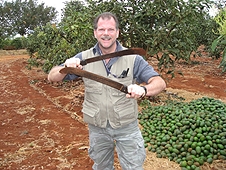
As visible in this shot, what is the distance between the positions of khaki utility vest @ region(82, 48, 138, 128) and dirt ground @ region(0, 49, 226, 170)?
1540 mm

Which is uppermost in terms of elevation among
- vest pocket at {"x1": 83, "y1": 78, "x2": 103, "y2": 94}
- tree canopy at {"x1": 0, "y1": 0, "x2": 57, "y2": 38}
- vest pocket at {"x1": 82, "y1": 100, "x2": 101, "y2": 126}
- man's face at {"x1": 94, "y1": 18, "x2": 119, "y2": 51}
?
tree canopy at {"x1": 0, "y1": 0, "x2": 57, "y2": 38}

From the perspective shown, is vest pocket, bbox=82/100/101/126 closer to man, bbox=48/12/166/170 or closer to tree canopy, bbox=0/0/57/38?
man, bbox=48/12/166/170

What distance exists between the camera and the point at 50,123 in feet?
17.6

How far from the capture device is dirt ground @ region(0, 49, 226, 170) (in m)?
3.78

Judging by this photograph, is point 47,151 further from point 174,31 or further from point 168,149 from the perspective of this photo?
point 174,31

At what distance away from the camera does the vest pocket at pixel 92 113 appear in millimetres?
2334

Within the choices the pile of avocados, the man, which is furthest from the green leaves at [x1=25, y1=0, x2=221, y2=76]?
the man

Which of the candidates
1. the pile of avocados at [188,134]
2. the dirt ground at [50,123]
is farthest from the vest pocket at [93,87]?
the pile of avocados at [188,134]

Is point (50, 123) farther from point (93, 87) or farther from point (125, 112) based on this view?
point (125, 112)

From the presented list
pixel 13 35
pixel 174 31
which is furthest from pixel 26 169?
pixel 13 35

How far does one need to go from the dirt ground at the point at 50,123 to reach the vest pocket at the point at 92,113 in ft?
4.77

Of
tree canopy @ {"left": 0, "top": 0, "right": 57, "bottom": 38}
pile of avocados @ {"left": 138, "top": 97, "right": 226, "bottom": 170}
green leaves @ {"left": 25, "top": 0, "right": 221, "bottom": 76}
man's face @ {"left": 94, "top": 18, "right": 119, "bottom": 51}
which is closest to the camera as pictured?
man's face @ {"left": 94, "top": 18, "right": 119, "bottom": 51}

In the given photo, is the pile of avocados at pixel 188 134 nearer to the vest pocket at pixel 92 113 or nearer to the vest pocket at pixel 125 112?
the vest pocket at pixel 125 112

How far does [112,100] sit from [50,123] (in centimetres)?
337
